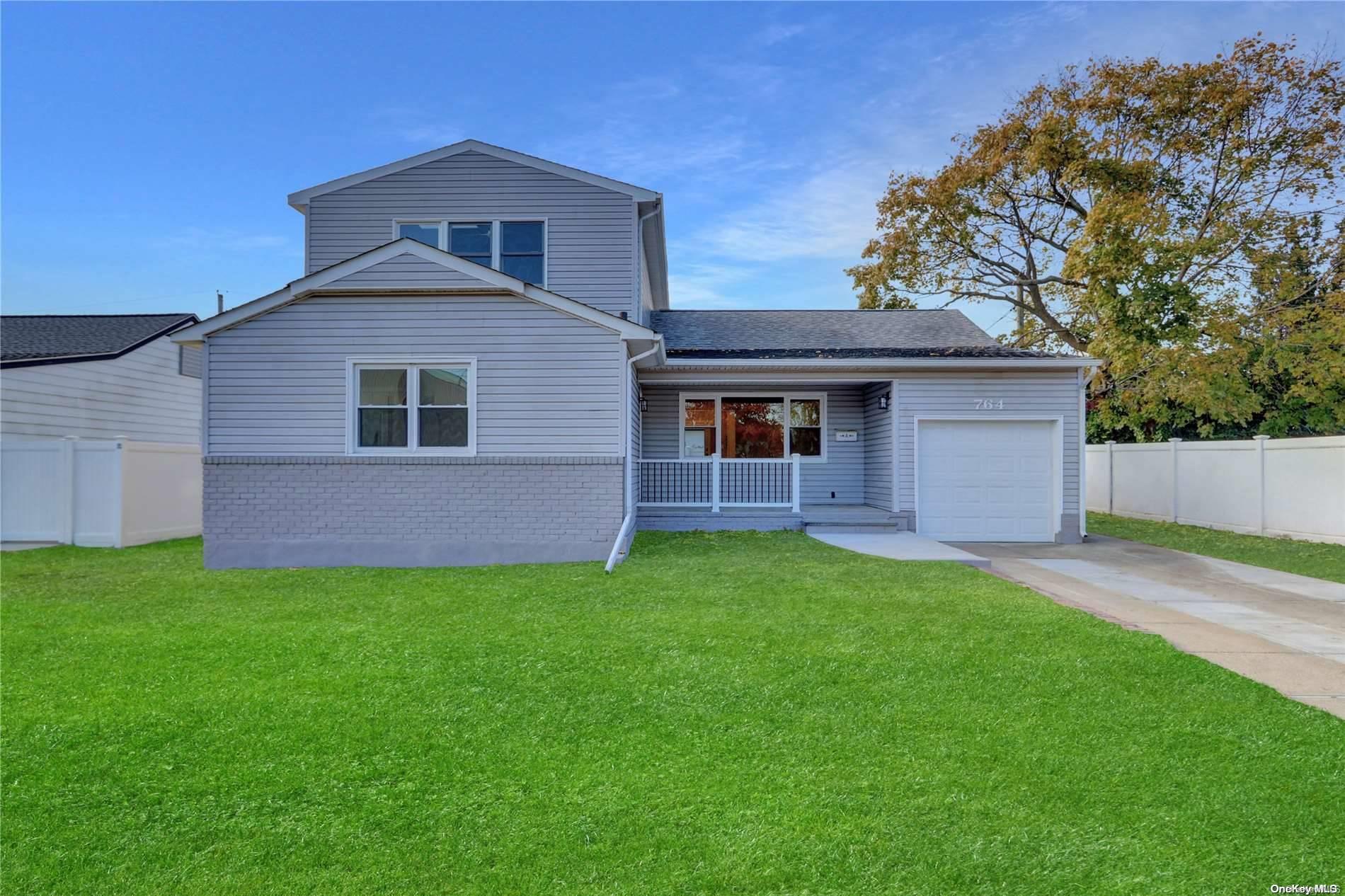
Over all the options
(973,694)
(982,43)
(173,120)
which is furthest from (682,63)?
(973,694)

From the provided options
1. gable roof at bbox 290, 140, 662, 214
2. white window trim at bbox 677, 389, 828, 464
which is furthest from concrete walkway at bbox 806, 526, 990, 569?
gable roof at bbox 290, 140, 662, 214

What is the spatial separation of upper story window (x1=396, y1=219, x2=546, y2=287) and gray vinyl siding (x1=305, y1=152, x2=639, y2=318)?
119mm

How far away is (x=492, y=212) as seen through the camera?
1272 cm

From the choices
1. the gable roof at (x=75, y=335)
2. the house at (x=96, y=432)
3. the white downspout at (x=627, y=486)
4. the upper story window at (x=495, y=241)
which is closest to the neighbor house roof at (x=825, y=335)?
the white downspout at (x=627, y=486)

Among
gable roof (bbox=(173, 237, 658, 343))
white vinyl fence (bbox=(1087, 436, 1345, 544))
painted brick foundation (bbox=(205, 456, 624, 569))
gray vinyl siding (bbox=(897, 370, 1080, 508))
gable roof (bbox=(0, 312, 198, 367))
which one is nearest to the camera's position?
gable roof (bbox=(173, 237, 658, 343))

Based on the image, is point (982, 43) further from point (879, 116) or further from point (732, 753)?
point (732, 753)

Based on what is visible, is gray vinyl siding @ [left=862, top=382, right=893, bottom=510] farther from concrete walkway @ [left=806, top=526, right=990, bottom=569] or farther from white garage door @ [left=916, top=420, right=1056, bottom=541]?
concrete walkway @ [left=806, top=526, right=990, bottom=569]

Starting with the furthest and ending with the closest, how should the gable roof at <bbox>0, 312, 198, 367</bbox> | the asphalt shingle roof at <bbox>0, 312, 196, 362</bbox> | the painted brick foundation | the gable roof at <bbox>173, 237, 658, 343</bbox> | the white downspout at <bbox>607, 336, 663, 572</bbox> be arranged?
the asphalt shingle roof at <bbox>0, 312, 196, 362</bbox> → the gable roof at <bbox>0, 312, 198, 367</bbox> → the painted brick foundation → the gable roof at <bbox>173, 237, 658, 343</bbox> → the white downspout at <bbox>607, 336, 663, 572</bbox>

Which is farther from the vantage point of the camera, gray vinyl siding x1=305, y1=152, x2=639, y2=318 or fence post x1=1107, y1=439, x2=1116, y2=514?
fence post x1=1107, y1=439, x2=1116, y2=514

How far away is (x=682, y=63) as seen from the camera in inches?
613

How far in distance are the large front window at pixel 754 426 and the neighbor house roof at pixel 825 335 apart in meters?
1.06

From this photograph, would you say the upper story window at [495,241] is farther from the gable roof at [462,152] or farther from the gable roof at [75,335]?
the gable roof at [75,335]

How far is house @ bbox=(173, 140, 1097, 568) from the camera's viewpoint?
9.95 meters

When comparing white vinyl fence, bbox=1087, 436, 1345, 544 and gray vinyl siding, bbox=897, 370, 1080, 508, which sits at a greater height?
gray vinyl siding, bbox=897, 370, 1080, 508
